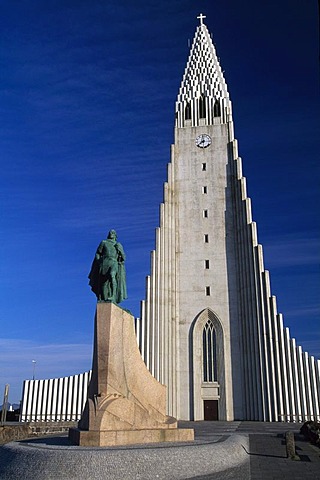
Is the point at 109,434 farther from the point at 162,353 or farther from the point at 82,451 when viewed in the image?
the point at 162,353

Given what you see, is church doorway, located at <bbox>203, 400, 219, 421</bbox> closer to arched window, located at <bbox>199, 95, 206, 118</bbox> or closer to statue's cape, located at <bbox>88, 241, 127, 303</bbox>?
statue's cape, located at <bbox>88, 241, 127, 303</bbox>

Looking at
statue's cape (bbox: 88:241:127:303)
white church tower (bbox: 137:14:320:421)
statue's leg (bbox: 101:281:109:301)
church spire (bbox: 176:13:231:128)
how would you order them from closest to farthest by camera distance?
statue's leg (bbox: 101:281:109:301) < statue's cape (bbox: 88:241:127:303) < white church tower (bbox: 137:14:320:421) < church spire (bbox: 176:13:231:128)

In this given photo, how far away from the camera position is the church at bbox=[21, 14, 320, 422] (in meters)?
30.8

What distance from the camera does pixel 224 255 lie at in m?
35.7

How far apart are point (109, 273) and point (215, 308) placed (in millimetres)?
23494

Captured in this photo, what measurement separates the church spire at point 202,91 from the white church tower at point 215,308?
0.85m

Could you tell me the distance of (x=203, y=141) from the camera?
3944 centimetres

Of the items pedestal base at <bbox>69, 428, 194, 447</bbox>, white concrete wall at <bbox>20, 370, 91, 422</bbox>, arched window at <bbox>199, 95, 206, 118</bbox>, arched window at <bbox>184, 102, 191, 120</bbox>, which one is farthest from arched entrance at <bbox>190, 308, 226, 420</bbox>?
pedestal base at <bbox>69, 428, 194, 447</bbox>

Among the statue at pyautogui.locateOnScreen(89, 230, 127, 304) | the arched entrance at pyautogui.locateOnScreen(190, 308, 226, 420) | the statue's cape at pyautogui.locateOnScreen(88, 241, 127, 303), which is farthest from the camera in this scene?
the arched entrance at pyautogui.locateOnScreen(190, 308, 226, 420)

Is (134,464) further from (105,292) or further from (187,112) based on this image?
(187,112)

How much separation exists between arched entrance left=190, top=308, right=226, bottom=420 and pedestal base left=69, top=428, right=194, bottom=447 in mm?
22340

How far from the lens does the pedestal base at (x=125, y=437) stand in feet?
31.1

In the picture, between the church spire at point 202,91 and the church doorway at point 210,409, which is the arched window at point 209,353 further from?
the church spire at point 202,91

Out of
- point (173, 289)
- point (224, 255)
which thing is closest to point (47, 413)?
point (173, 289)
